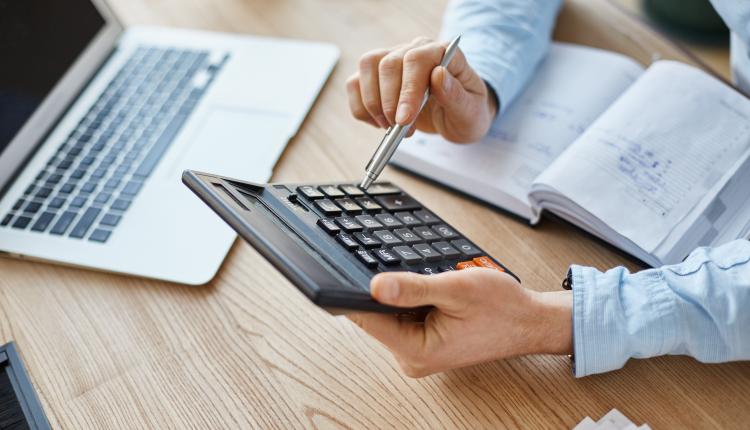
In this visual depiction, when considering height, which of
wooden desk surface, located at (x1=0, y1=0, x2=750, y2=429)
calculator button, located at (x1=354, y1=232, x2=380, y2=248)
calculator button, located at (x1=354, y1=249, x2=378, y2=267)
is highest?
calculator button, located at (x1=354, y1=249, x2=378, y2=267)

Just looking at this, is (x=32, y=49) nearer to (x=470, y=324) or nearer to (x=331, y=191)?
(x=331, y=191)

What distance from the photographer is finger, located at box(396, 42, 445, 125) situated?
2.09ft

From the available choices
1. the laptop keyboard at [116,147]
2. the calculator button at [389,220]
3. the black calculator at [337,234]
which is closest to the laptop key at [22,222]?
the laptop keyboard at [116,147]

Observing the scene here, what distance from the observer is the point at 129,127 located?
0.82 metres

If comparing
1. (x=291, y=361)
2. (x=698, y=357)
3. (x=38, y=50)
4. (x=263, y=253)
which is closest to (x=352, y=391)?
(x=291, y=361)

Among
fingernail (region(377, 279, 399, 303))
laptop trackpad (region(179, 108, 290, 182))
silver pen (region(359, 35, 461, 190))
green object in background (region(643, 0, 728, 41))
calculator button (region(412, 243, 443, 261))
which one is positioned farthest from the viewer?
green object in background (region(643, 0, 728, 41))

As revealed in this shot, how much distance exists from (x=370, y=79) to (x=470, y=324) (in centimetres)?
32

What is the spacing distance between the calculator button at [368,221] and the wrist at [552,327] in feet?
0.51

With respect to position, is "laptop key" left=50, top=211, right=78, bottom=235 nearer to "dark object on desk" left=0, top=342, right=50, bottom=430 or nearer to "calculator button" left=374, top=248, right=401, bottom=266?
"dark object on desk" left=0, top=342, right=50, bottom=430

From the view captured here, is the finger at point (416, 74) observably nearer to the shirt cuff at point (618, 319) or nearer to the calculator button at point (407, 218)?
the calculator button at point (407, 218)

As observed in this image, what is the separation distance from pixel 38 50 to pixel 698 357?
848 mm

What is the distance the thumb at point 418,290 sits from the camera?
0.44m

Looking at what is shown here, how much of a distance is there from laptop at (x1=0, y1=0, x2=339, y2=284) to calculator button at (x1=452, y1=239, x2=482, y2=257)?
0.83 feet

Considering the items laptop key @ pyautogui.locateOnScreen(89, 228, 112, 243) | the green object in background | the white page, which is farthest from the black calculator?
the green object in background
